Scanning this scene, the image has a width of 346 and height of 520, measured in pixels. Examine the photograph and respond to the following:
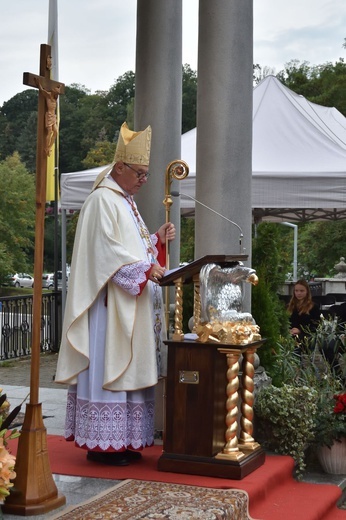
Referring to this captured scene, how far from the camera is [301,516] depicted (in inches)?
210

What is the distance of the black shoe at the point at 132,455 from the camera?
19.4 feet

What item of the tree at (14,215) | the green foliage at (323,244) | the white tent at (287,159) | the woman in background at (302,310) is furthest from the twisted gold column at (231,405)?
the tree at (14,215)

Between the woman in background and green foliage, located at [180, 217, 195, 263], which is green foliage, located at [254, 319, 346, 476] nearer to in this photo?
the woman in background

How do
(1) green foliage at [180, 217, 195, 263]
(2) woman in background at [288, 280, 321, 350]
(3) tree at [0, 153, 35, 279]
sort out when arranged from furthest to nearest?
(3) tree at [0, 153, 35, 279] → (1) green foliage at [180, 217, 195, 263] → (2) woman in background at [288, 280, 321, 350]

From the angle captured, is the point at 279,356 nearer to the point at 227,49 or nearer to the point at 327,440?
the point at 327,440

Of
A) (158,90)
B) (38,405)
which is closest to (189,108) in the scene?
(158,90)

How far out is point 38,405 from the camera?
4660mm

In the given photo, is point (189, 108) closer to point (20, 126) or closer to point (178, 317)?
point (20, 126)

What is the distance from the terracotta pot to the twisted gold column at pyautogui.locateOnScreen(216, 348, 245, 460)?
1.20m

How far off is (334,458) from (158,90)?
11.4 feet

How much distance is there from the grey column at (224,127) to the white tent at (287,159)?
2917mm

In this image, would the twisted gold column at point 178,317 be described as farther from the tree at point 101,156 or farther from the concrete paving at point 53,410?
the tree at point 101,156

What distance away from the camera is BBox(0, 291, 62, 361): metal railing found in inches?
548

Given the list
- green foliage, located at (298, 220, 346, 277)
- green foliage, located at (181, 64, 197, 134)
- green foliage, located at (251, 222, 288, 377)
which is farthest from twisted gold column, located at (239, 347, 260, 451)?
green foliage, located at (181, 64, 197, 134)
